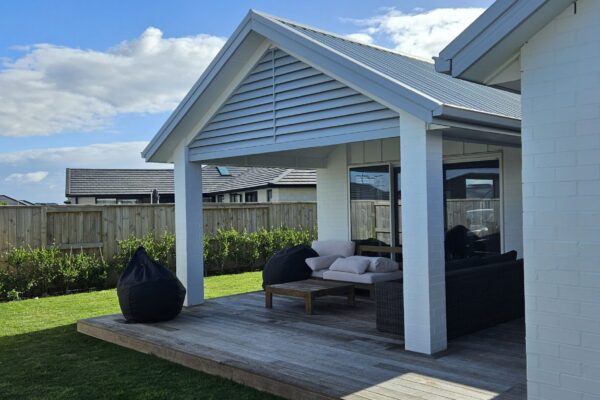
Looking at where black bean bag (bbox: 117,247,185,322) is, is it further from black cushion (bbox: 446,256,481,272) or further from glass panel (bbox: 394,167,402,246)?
glass panel (bbox: 394,167,402,246)

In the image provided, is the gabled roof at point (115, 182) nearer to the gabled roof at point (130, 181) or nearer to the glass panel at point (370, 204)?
the gabled roof at point (130, 181)

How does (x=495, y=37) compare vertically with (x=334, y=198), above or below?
above

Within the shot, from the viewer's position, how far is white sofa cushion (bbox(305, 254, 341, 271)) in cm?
916

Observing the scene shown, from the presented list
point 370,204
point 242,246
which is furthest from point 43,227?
point 370,204

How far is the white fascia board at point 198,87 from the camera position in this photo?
7.20 metres

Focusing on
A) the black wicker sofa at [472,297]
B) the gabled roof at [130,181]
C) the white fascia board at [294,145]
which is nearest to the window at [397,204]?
the black wicker sofa at [472,297]

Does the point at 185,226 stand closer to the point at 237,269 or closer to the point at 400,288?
the point at 400,288

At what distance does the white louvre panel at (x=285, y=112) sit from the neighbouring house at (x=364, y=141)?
0.02 metres

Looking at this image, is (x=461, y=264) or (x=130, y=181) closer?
(x=461, y=264)

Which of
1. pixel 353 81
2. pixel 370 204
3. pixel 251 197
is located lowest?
pixel 370 204

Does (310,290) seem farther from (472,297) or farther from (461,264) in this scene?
(472,297)

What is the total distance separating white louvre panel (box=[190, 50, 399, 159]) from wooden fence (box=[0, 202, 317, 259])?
4467mm

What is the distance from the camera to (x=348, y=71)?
6.00 m

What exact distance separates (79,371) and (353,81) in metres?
4.13
